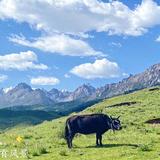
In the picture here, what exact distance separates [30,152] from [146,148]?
900 cm

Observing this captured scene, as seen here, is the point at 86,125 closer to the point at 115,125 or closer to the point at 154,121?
the point at 115,125

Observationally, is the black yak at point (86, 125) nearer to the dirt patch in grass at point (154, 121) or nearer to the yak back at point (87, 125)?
the yak back at point (87, 125)

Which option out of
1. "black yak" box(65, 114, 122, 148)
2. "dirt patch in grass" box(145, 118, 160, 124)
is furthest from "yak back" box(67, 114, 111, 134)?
"dirt patch in grass" box(145, 118, 160, 124)

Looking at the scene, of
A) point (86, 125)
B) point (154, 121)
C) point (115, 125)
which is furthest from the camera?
point (154, 121)

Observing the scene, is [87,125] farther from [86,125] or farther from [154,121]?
[154,121]

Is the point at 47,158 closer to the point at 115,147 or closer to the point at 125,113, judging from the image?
the point at 115,147

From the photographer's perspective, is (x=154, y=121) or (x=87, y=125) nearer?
(x=87, y=125)

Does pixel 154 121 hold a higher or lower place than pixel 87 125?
higher

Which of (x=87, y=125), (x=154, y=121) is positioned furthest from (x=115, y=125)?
(x=154, y=121)

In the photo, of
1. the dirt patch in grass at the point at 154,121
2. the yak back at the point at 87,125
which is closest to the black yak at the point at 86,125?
the yak back at the point at 87,125

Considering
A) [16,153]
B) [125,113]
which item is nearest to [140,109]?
[125,113]

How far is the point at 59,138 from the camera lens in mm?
45406

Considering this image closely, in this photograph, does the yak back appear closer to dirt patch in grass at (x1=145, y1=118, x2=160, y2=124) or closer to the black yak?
the black yak

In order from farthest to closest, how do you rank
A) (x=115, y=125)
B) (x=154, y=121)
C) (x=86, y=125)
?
(x=154, y=121) → (x=115, y=125) → (x=86, y=125)
